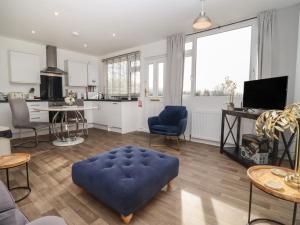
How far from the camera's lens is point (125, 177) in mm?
1442

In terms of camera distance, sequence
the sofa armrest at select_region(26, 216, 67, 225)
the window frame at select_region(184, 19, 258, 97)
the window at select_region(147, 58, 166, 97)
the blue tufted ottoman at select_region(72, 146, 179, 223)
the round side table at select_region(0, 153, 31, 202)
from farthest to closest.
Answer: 1. the window at select_region(147, 58, 166, 97)
2. the window frame at select_region(184, 19, 258, 97)
3. the round side table at select_region(0, 153, 31, 202)
4. the blue tufted ottoman at select_region(72, 146, 179, 223)
5. the sofa armrest at select_region(26, 216, 67, 225)

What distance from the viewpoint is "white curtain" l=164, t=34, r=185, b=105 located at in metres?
3.90

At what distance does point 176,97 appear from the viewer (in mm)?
4004

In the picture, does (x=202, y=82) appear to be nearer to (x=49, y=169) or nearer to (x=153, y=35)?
(x=153, y=35)

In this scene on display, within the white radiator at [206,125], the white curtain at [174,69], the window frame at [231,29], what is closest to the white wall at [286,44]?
the window frame at [231,29]

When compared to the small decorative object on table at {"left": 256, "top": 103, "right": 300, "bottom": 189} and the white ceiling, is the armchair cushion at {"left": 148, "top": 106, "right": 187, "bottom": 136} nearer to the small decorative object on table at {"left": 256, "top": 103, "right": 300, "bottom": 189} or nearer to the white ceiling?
the white ceiling

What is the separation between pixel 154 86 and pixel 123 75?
137cm

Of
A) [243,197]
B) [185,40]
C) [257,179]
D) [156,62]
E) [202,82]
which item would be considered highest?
[185,40]

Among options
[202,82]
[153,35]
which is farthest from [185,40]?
[202,82]

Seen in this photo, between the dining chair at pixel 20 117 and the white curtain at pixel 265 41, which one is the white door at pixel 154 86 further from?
the dining chair at pixel 20 117

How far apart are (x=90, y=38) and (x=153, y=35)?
1645 mm

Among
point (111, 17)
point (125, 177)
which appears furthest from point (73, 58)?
point (125, 177)

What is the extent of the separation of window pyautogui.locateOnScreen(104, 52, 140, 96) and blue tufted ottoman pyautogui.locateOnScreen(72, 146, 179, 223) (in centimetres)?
350

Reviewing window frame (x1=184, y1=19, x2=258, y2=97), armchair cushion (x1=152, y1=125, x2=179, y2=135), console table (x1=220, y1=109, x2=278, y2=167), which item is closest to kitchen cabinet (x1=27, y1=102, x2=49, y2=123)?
armchair cushion (x1=152, y1=125, x2=179, y2=135)
